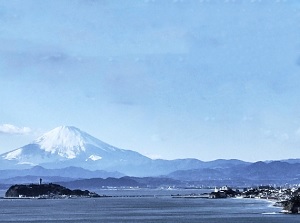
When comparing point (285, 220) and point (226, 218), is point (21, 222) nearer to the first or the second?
point (226, 218)

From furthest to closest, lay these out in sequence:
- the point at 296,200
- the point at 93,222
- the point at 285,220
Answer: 1. the point at 296,200
2. the point at 93,222
3. the point at 285,220

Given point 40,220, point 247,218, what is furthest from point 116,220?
point 247,218

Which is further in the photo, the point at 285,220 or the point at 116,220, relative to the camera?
the point at 116,220

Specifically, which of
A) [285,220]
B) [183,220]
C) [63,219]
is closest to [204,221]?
[183,220]

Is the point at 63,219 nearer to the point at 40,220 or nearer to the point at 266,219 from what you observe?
the point at 40,220

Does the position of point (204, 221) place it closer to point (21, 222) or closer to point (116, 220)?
point (116, 220)

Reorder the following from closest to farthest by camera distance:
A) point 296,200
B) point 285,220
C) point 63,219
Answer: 1. point 285,220
2. point 63,219
3. point 296,200

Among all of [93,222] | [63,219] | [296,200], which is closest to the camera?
[93,222]

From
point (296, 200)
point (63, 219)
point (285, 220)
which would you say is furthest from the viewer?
point (296, 200)

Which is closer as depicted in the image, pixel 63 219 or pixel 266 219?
pixel 266 219
